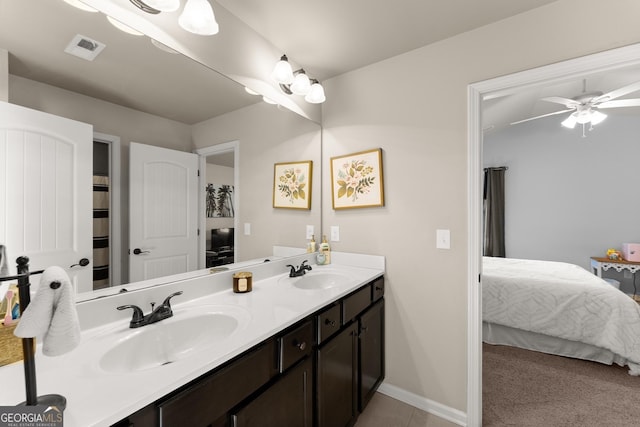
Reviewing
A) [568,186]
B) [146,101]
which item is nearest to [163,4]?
[146,101]

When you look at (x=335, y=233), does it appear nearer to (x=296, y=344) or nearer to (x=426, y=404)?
(x=296, y=344)

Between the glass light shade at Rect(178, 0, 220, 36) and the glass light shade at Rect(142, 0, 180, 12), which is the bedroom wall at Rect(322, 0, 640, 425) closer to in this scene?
the glass light shade at Rect(178, 0, 220, 36)

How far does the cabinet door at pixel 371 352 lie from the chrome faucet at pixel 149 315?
1.07m

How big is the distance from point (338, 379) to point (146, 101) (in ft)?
5.31

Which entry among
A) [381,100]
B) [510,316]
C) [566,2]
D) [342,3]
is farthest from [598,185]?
[342,3]

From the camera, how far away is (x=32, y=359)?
21.6 inches

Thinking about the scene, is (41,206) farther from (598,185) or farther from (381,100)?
(598,185)

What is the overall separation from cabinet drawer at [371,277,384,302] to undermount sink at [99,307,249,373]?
98 centimetres

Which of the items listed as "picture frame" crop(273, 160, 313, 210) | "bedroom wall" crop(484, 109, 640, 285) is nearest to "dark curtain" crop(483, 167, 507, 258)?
"bedroom wall" crop(484, 109, 640, 285)

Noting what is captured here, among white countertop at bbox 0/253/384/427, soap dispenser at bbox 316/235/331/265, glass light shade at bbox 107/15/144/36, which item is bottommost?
white countertop at bbox 0/253/384/427

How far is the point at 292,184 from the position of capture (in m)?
2.05

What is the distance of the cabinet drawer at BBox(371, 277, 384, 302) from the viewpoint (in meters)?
1.82

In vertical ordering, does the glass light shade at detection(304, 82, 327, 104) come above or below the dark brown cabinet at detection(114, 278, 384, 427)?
above

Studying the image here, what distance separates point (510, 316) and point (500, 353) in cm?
36
